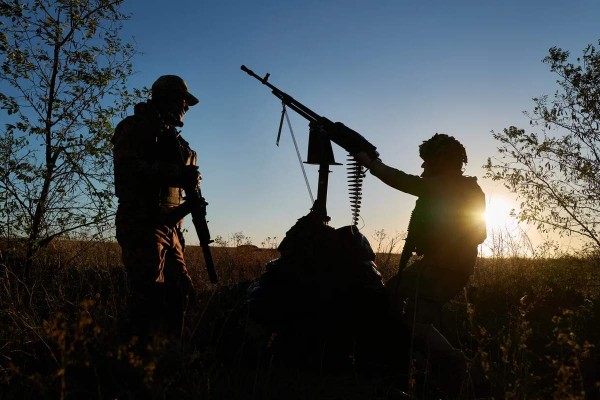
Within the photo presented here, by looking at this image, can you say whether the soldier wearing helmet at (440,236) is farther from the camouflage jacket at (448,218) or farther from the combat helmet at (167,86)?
the combat helmet at (167,86)

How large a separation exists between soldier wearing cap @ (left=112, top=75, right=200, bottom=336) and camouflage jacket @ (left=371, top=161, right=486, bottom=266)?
2.39m

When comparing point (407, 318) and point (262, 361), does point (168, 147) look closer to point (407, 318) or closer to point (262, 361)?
point (262, 361)

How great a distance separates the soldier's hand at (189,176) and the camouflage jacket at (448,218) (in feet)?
7.45

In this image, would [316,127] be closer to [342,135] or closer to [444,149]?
[342,135]

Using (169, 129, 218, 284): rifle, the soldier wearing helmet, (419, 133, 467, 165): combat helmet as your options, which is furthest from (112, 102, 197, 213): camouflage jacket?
(419, 133, 467, 165): combat helmet

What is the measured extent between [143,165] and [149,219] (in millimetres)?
557

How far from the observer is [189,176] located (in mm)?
4762

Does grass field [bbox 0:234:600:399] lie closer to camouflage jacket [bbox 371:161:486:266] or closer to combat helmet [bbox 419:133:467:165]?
camouflage jacket [bbox 371:161:486:266]

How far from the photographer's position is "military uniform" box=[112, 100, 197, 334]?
442 centimetres

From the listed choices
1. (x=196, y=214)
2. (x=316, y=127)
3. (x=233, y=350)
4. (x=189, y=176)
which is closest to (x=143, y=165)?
(x=189, y=176)

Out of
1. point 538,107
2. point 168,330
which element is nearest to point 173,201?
point 168,330

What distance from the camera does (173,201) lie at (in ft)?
16.4

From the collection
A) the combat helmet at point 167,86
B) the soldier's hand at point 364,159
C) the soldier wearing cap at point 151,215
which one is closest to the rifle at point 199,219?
the soldier wearing cap at point 151,215

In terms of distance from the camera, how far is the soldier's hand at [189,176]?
473 cm
